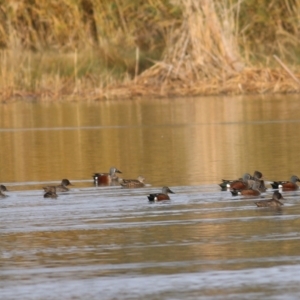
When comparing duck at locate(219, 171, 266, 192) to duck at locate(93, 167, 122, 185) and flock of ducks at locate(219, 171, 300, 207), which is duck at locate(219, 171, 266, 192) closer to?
flock of ducks at locate(219, 171, 300, 207)

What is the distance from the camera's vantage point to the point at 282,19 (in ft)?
109

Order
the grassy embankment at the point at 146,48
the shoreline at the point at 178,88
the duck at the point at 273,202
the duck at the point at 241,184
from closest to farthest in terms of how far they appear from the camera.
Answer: the duck at the point at 273,202 → the duck at the point at 241,184 → the shoreline at the point at 178,88 → the grassy embankment at the point at 146,48

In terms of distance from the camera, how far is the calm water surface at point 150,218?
7.91 m

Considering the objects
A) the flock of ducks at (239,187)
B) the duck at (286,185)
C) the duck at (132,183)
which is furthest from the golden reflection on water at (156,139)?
the duck at (286,185)

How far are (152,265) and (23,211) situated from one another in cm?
317

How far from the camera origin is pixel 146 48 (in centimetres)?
3278

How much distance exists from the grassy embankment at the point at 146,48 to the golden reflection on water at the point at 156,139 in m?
1.73

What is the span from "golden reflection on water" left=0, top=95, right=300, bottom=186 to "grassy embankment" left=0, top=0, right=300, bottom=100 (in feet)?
5.69

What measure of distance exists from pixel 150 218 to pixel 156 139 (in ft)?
27.2

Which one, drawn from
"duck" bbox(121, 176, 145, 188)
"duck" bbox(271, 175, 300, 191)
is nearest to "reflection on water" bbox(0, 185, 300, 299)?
"duck" bbox(271, 175, 300, 191)

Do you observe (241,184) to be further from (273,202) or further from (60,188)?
(60,188)

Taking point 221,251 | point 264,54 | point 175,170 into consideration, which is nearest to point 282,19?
point 264,54

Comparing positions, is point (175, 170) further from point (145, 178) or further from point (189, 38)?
Answer: point (189, 38)

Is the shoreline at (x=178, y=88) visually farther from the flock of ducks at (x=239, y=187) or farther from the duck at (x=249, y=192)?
the duck at (x=249, y=192)
